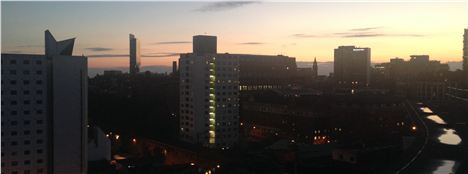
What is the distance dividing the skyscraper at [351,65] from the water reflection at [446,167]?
40.7m

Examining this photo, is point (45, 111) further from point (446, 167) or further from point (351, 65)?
point (351, 65)

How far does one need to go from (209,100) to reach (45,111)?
24.7ft

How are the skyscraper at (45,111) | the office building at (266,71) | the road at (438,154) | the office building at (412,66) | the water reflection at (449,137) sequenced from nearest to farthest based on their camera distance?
1. the skyscraper at (45,111)
2. the road at (438,154)
3. the water reflection at (449,137)
4. the office building at (266,71)
5. the office building at (412,66)

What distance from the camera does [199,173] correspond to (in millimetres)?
11938

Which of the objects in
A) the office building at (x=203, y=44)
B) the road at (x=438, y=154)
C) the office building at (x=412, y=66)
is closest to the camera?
the road at (x=438, y=154)

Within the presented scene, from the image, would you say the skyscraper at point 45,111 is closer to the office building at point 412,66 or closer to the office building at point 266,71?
the office building at point 266,71

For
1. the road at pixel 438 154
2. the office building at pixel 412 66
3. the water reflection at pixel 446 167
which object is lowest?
the water reflection at pixel 446 167

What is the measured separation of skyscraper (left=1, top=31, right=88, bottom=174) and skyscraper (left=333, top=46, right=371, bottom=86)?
145ft

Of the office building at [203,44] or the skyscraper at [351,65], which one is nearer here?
the office building at [203,44]

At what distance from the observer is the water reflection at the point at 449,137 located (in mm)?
16309

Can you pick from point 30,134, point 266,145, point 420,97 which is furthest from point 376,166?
point 420,97

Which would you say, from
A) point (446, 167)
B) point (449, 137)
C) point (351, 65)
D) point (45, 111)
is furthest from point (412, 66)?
point (45, 111)

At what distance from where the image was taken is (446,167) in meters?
12.2

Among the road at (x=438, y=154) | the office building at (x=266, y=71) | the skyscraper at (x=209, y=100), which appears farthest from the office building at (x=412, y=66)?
the skyscraper at (x=209, y=100)
